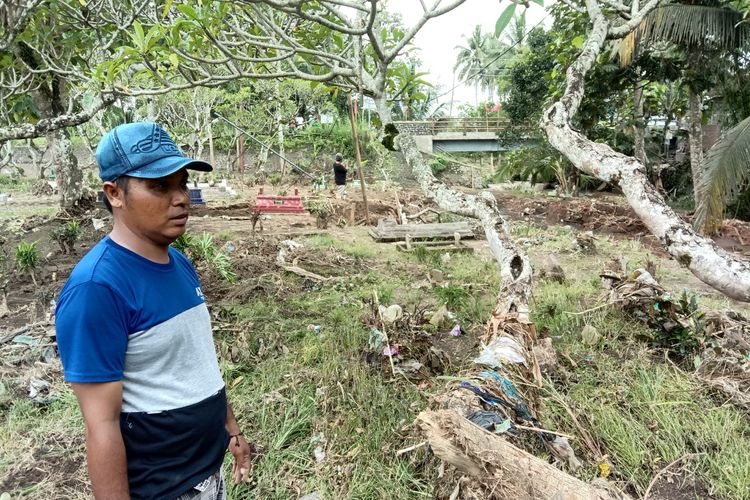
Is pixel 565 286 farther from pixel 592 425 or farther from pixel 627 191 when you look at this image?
pixel 627 191

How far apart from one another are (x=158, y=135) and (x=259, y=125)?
21.0 m

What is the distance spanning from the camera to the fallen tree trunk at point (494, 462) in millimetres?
1782

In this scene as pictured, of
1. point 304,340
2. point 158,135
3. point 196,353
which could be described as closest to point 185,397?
point 196,353

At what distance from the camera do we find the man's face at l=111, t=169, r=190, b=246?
137 cm

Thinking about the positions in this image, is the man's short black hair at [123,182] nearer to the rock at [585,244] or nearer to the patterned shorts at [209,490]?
the patterned shorts at [209,490]

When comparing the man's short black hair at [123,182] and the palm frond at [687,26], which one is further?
the palm frond at [687,26]

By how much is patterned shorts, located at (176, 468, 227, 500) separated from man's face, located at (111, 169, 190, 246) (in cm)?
75

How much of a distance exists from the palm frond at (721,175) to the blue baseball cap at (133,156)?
6823 mm

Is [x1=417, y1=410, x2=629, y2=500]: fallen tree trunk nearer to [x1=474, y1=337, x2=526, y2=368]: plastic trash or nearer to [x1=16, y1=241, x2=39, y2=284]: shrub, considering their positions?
[x1=474, y1=337, x2=526, y2=368]: plastic trash

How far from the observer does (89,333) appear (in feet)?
3.84

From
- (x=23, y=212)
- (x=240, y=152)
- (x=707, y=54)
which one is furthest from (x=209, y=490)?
(x=240, y=152)

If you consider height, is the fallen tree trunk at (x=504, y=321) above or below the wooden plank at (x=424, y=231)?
above

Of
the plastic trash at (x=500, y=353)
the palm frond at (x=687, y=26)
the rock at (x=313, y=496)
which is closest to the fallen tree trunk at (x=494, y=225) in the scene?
the plastic trash at (x=500, y=353)

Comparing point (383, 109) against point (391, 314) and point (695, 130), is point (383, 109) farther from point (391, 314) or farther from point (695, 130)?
point (695, 130)
